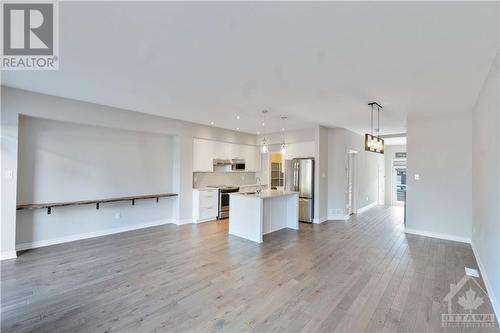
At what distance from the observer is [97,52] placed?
258cm

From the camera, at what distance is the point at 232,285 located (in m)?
3.00

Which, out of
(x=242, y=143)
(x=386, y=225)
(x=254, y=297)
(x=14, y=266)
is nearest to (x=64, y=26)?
(x=254, y=297)

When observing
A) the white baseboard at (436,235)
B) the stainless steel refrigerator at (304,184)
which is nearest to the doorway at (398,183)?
the white baseboard at (436,235)

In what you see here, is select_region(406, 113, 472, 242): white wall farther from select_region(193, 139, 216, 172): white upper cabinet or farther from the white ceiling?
select_region(193, 139, 216, 172): white upper cabinet

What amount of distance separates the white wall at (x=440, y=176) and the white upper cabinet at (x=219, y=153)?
4.47 metres

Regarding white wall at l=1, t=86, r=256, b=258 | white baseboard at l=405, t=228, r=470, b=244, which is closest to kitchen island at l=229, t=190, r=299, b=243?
white wall at l=1, t=86, r=256, b=258

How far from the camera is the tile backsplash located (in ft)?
22.8

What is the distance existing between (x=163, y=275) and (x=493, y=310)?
3844 mm

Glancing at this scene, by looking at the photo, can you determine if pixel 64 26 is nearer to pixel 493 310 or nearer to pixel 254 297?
pixel 254 297

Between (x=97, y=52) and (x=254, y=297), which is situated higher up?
(x=97, y=52)

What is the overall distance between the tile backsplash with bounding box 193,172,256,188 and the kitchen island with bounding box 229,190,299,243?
1.95 meters

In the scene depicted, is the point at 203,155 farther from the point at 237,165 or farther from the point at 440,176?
the point at 440,176
